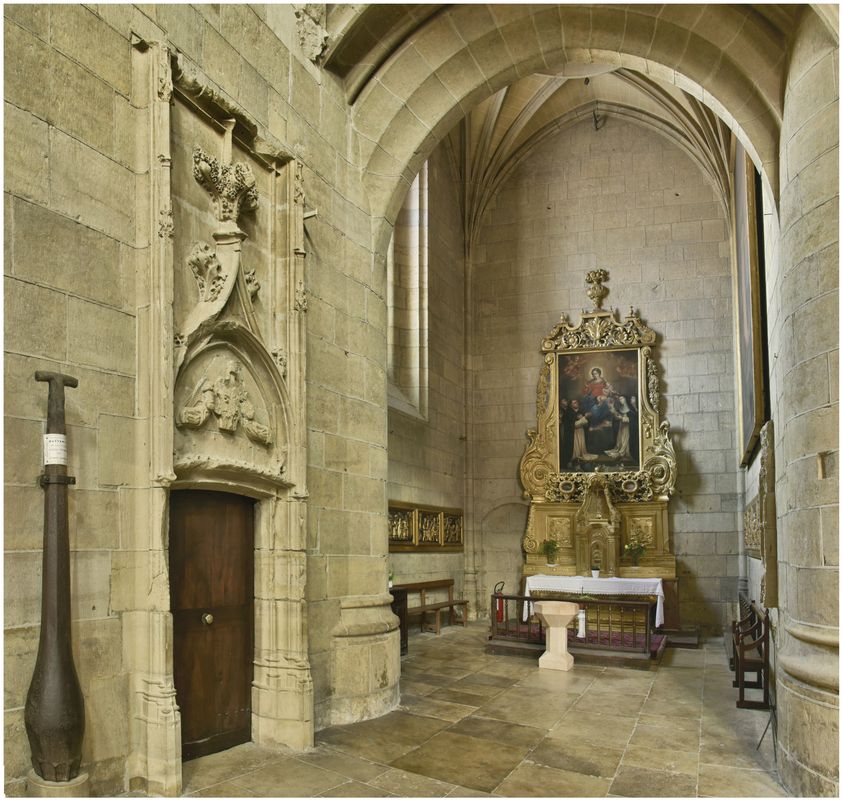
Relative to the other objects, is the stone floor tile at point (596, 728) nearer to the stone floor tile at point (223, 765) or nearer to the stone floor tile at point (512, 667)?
the stone floor tile at point (512, 667)

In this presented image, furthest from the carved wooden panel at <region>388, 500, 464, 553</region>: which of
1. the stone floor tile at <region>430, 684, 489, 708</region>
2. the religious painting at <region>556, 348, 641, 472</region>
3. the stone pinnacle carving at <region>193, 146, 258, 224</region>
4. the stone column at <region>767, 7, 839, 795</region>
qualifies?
the stone column at <region>767, 7, 839, 795</region>

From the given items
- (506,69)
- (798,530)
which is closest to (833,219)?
(798,530)

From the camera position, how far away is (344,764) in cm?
517

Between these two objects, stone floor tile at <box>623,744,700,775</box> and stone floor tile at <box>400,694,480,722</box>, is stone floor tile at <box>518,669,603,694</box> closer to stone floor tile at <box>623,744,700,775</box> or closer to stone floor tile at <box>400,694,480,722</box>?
stone floor tile at <box>400,694,480,722</box>

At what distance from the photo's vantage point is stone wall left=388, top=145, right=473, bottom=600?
36.3 feet

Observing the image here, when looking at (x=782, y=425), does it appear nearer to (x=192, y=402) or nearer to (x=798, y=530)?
(x=798, y=530)

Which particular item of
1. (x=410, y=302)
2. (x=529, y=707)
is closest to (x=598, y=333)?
(x=410, y=302)

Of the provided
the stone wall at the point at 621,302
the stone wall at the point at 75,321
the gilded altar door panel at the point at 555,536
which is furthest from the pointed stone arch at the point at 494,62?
the gilded altar door panel at the point at 555,536

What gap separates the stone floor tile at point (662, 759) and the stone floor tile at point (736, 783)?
10cm

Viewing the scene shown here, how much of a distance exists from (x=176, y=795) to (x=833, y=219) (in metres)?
4.91

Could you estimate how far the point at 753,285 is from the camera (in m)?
7.69

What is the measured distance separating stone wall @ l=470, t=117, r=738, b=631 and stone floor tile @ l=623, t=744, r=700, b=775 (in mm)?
6740

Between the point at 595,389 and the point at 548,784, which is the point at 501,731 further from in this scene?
the point at 595,389

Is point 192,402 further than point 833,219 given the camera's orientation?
Yes
